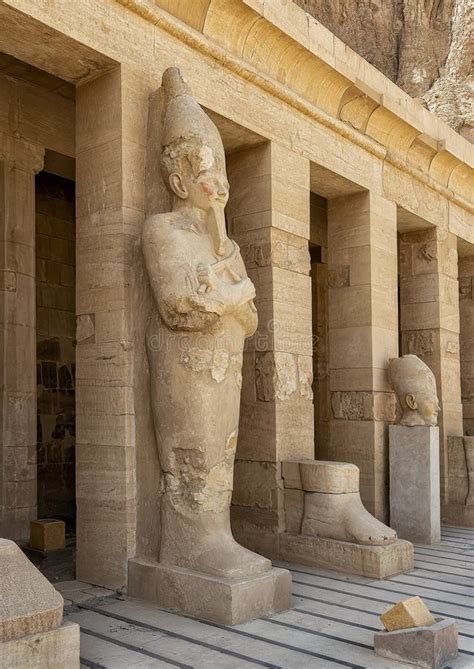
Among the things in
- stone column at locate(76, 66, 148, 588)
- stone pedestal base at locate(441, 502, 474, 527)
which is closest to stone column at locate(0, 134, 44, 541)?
stone column at locate(76, 66, 148, 588)

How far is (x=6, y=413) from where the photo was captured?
611 centimetres

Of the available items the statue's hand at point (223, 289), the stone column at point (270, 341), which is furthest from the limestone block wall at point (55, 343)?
the statue's hand at point (223, 289)

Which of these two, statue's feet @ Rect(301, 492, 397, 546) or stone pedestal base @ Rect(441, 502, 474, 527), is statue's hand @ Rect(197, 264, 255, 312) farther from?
stone pedestal base @ Rect(441, 502, 474, 527)

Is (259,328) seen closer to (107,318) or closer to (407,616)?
(107,318)

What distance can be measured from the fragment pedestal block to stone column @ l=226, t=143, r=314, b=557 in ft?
3.68

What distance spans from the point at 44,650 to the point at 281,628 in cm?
141

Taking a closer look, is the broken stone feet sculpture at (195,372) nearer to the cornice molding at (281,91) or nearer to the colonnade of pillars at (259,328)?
the colonnade of pillars at (259,328)

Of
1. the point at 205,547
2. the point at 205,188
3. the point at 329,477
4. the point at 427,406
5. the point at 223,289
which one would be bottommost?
the point at 205,547

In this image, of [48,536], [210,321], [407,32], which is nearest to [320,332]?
[48,536]

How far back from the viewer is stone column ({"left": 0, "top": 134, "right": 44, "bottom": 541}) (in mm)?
6086

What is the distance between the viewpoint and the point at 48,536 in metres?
5.43

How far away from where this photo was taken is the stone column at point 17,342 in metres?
6.09

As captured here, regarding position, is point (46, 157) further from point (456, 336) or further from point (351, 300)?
point (456, 336)

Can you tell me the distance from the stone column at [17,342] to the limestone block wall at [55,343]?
→ 5.04ft
